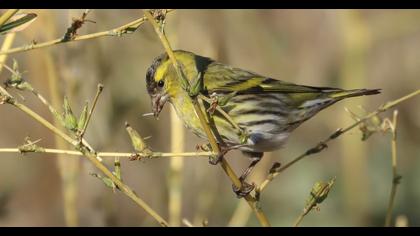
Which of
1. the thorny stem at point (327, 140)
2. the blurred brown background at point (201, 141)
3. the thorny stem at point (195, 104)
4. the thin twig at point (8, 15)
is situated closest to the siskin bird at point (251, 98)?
the blurred brown background at point (201, 141)

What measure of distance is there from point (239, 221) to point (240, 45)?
2904 millimetres

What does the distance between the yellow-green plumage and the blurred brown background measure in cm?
20

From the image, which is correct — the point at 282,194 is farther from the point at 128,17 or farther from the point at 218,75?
the point at 218,75

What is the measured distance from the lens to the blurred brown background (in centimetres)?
462

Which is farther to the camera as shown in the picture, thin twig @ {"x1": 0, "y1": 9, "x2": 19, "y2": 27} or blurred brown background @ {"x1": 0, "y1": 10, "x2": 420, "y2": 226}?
blurred brown background @ {"x1": 0, "y1": 10, "x2": 420, "y2": 226}

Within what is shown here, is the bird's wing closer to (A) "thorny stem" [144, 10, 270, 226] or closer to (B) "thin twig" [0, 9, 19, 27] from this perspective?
(A) "thorny stem" [144, 10, 270, 226]

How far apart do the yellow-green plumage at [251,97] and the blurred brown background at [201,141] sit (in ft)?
0.67

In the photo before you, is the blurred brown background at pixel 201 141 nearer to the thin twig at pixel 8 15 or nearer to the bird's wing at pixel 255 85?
the bird's wing at pixel 255 85

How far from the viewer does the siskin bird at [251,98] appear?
13.9ft

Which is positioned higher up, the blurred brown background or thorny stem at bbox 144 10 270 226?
the blurred brown background

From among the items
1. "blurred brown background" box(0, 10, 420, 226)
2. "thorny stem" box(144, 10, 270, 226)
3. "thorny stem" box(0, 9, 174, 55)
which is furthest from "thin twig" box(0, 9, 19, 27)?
"blurred brown background" box(0, 10, 420, 226)

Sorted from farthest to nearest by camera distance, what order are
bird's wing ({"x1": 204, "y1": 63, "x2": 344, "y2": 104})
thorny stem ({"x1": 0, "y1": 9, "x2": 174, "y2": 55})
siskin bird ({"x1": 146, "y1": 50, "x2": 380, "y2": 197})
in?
1. bird's wing ({"x1": 204, "y1": 63, "x2": 344, "y2": 104})
2. siskin bird ({"x1": 146, "y1": 50, "x2": 380, "y2": 197})
3. thorny stem ({"x1": 0, "y1": 9, "x2": 174, "y2": 55})

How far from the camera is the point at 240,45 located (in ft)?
22.9
